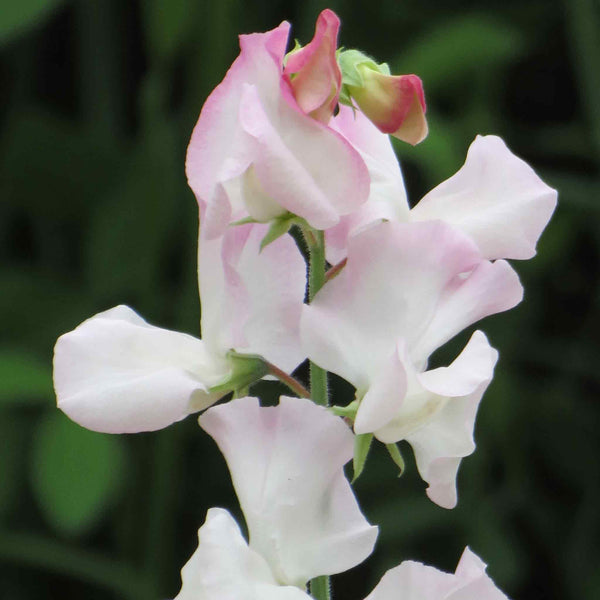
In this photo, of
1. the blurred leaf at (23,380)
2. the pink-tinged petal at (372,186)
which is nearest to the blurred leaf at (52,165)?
the blurred leaf at (23,380)

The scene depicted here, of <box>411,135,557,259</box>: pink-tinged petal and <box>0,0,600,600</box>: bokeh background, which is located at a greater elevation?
<box>411,135,557,259</box>: pink-tinged petal

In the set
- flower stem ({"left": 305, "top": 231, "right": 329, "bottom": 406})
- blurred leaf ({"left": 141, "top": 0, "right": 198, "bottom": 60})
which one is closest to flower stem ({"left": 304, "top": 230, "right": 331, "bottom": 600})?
flower stem ({"left": 305, "top": 231, "right": 329, "bottom": 406})

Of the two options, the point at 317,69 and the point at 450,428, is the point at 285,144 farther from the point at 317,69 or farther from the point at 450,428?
the point at 450,428

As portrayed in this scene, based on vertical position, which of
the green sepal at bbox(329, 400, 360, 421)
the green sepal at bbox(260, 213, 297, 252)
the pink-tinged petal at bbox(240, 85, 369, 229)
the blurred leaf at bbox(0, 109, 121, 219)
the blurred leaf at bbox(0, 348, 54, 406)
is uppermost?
the pink-tinged petal at bbox(240, 85, 369, 229)

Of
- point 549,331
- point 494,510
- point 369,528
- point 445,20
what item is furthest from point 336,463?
point 549,331

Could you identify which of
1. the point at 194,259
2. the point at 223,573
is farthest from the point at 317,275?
the point at 194,259

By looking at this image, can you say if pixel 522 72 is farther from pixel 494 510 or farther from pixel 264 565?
pixel 264 565

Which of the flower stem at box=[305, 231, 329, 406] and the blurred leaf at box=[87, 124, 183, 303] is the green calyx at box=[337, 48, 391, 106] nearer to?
the flower stem at box=[305, 231, 329, 406]
